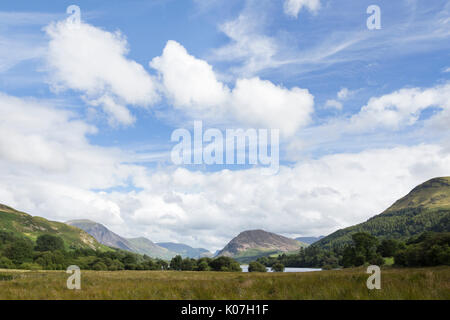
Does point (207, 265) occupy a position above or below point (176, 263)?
above

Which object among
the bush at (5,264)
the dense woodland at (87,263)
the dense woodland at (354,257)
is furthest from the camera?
the dense woodland at (87,263)

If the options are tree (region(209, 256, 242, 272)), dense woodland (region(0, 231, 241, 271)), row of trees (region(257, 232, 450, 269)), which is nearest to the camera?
row of trees (region(257, 232, 450, 269))

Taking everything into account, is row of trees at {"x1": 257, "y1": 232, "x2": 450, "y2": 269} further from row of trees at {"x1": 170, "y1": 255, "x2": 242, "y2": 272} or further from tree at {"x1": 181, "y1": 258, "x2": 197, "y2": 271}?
tree at {"x1": 181, "y1": 258, "x2": 197, "y2": 271}

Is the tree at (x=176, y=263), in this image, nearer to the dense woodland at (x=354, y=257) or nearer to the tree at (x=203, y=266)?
the dense woodland at (x=354, y=257)

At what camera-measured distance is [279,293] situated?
11.9m

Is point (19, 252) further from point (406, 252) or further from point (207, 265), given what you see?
point (406, 252)

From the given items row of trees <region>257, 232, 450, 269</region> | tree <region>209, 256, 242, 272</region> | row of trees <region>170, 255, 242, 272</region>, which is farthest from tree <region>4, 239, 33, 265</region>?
row of trees <region>257, 232, 450, 269</region>

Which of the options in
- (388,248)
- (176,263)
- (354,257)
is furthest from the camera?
(176,263)

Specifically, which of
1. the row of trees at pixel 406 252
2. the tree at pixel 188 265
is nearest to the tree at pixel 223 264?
the tree at pixel 188 265

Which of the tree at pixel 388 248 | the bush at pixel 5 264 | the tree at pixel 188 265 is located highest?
the tree at pixel 388 248

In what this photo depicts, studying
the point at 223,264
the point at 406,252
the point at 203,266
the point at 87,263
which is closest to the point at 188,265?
the point at 203,266
